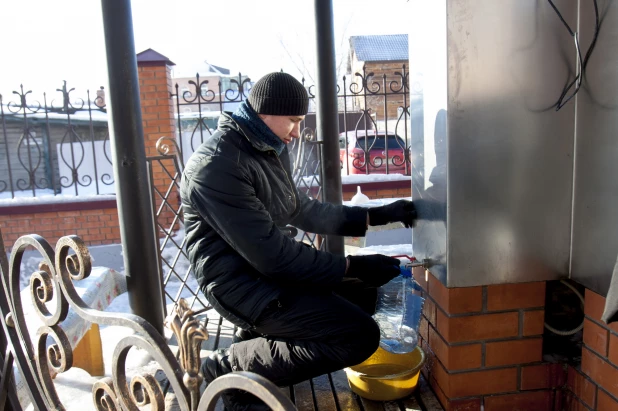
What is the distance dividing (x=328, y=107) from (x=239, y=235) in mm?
1979

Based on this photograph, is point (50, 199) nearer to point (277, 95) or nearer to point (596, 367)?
point (277, 95)

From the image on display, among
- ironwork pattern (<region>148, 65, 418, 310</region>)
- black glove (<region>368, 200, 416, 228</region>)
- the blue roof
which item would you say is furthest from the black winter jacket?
the blue roof

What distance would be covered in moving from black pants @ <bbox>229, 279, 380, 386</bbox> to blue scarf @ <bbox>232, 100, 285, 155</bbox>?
608mm

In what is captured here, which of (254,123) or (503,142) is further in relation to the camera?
(254,123)

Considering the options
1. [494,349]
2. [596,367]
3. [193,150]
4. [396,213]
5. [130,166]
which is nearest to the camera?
[596,367]

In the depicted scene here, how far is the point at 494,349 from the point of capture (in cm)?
192

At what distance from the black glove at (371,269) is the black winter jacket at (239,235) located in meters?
0.06

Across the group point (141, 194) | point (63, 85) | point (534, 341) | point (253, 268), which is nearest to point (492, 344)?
point (534, 341)

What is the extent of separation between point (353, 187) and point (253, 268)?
18.0 ft

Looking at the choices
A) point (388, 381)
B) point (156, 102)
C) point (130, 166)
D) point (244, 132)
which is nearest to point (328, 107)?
point (130, 166)

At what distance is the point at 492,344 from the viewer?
Result: 1.92 m

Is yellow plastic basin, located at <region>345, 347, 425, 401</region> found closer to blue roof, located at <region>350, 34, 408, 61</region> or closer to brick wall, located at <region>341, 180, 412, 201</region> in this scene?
brick wall, located at <region>341, 180, 412, 201</region>

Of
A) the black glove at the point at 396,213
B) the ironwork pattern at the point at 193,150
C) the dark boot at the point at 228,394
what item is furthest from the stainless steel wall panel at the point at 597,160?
the ironwork pattern at the point at 193,150

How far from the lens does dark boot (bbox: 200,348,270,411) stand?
201 cm
